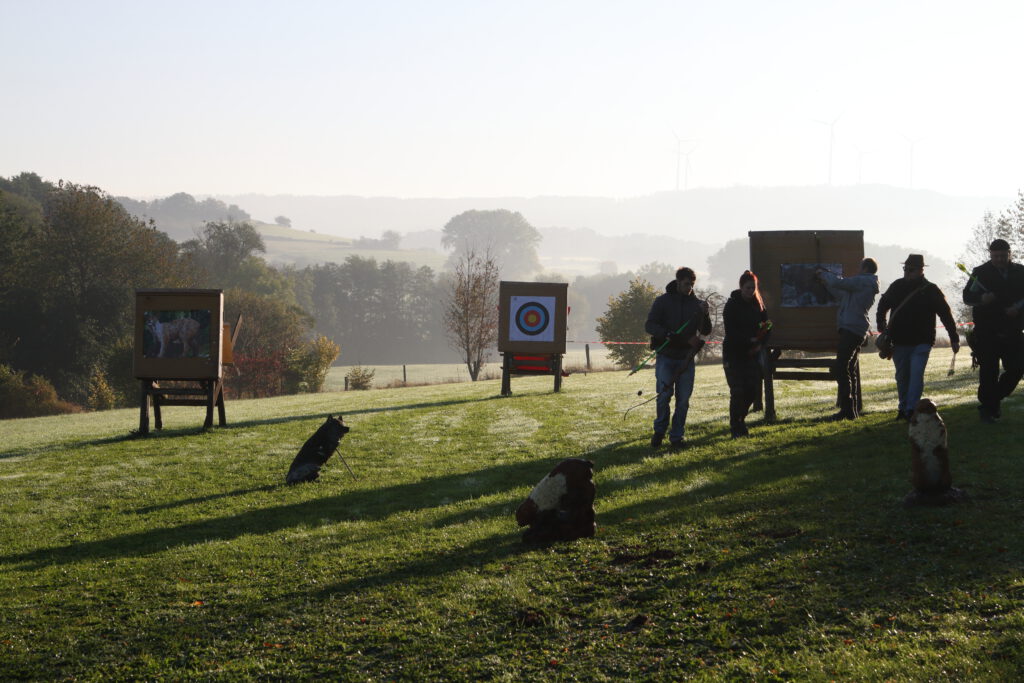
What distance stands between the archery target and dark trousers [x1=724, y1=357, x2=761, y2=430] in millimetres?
14297

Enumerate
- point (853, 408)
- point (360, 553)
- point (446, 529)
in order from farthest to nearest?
1. point (853, 408)
2. point (446, 529)
3. point (360, 553)

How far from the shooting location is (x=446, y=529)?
10.1 meters

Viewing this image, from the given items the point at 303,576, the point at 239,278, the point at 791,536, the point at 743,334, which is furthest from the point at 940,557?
the point at 239,278

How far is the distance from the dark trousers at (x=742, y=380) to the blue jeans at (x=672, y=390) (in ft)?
2.24

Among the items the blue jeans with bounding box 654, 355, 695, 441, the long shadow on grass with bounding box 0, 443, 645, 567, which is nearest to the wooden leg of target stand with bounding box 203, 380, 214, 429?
the long shadow on grass with bounding box 0, 443, 645, 567

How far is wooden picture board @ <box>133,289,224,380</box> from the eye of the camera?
20672 mm

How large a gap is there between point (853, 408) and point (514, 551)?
9.46 meters

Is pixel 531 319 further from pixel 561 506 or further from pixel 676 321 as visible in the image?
pixel 561 506

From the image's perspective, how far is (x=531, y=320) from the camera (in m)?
29.0

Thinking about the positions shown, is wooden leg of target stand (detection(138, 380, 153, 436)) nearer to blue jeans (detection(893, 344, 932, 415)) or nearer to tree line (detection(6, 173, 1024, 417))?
blue jeans (detection(893, 344, 932, 415))

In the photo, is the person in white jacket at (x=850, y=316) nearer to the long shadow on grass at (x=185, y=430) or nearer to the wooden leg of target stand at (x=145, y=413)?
the long shadow on grass at (x=185, y=430)

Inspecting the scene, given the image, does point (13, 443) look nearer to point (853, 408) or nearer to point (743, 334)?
point (743, 334)

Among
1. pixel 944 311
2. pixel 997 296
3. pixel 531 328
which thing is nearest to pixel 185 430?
pixel 531 328

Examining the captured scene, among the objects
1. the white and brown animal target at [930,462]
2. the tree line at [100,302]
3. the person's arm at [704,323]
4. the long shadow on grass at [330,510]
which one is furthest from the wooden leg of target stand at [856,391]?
the tree line at [100,302]
